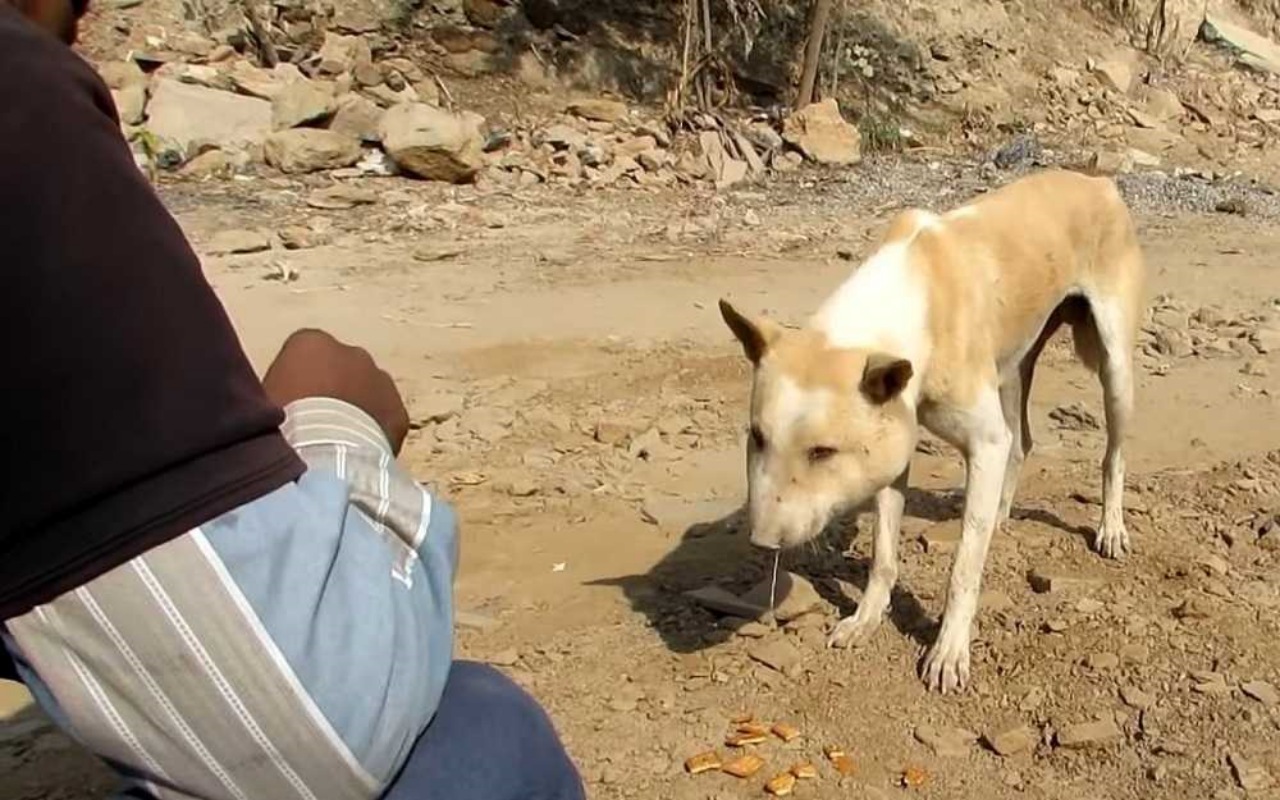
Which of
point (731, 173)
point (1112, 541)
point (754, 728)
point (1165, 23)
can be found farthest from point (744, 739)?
point (1165, 23)

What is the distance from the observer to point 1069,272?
530 centimetres

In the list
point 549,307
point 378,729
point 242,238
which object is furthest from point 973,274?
point 242,238

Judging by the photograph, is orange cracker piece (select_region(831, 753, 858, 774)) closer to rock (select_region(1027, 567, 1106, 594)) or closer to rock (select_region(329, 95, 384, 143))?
rock (select_region(1027, 567, 1106, 594))

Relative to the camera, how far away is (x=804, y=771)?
4102mm

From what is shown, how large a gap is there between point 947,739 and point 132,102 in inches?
373

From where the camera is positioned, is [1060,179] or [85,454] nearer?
[85,454]

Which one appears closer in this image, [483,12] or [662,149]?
[662,149]

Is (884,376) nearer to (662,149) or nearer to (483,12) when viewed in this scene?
(662,149)

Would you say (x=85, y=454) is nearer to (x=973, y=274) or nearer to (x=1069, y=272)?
(x=973, y=274)

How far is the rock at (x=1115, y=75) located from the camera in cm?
1644

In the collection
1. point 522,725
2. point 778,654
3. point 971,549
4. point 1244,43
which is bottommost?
point 1244,43

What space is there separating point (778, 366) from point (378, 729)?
8.91ft

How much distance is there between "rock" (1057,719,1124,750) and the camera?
4.19 metres

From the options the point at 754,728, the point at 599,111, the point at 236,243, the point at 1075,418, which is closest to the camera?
the point at 754,728
